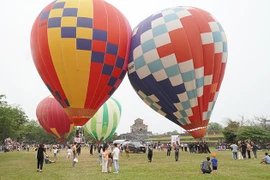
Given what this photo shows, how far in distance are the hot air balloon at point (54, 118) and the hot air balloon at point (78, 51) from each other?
17703 mm

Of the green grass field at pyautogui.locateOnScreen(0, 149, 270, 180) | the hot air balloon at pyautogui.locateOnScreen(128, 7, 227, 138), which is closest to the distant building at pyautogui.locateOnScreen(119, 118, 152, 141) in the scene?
the hot air balloon at pyautogui.locateOnScreen(128, 7, 227, 138)

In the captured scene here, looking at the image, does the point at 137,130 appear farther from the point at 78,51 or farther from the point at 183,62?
the point at 78,51

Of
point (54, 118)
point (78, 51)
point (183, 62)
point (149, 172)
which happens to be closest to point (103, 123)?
point (54, 118)

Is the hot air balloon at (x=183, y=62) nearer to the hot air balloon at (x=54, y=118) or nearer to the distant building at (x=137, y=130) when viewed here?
the hot air balloon at (x=54, y=118)

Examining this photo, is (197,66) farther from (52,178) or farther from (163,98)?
(52,178)

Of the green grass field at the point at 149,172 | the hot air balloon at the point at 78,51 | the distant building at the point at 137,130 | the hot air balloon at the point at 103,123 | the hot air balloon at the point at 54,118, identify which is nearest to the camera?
the green grass field at the point at 149,172

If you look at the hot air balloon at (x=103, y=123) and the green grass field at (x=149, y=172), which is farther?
the hot air balloon at (x=103, y=123)

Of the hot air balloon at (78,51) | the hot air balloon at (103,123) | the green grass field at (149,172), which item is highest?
the hot air balloon at (78,51)

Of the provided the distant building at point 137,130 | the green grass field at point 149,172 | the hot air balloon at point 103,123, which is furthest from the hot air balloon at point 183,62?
the distant building at point 137,130

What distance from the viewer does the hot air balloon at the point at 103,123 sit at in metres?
36.6

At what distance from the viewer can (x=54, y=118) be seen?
37406 millimetres

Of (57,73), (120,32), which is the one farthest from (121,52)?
(57,73)

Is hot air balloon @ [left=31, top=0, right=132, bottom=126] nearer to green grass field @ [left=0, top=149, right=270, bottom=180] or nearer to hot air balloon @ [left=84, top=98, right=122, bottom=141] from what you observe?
green grass field @ [left=0, top=149, right=270, bottom=180]

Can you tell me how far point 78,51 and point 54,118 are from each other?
67.4ft
